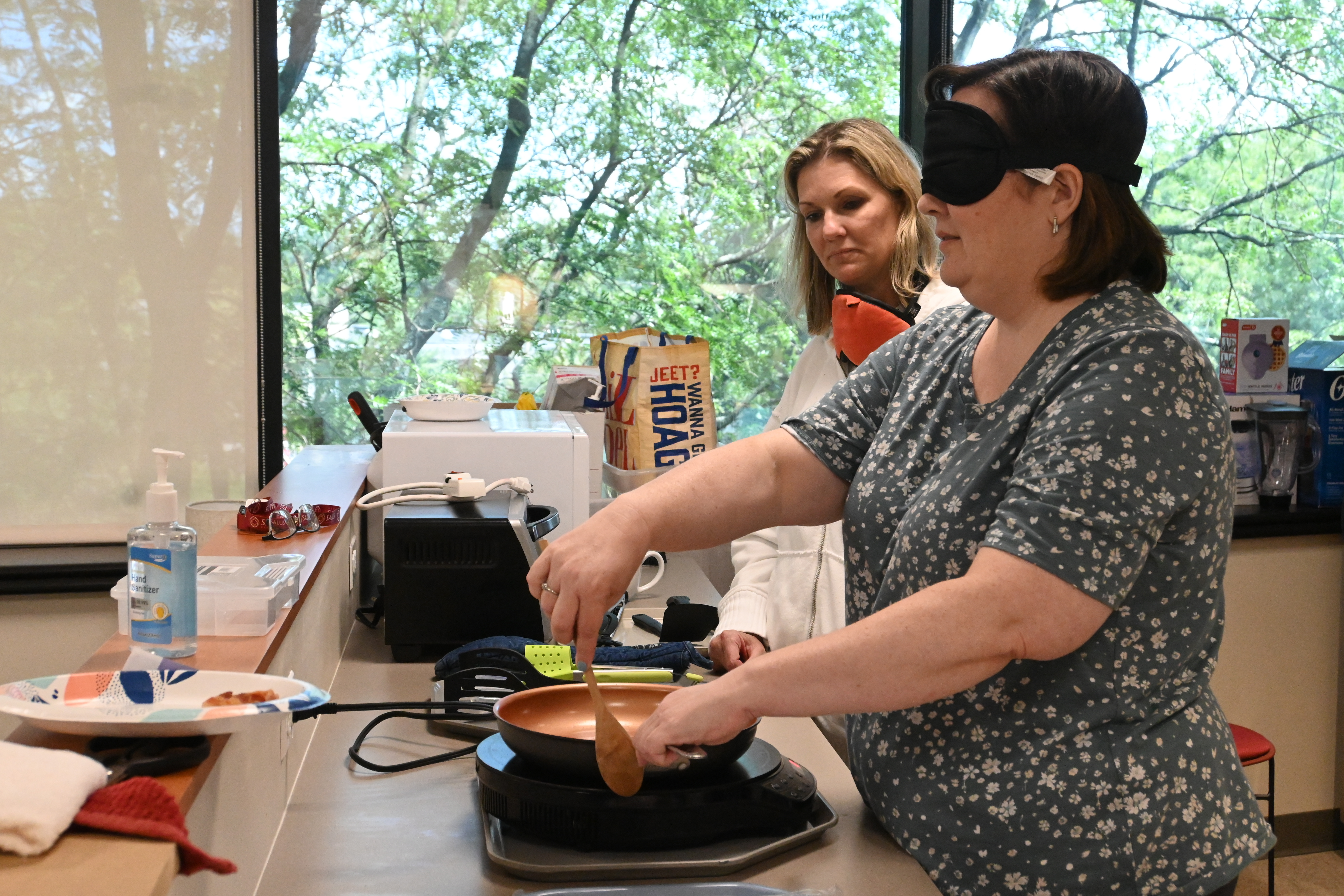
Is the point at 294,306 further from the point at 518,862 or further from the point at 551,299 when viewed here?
the point at 518,862

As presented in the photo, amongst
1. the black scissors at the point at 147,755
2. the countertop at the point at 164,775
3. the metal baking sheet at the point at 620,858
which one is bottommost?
the metal baking sheet at the point at 620,858

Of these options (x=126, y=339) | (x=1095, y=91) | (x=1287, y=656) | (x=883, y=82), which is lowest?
(x=1287, y=656)

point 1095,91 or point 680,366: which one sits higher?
point 1095,91

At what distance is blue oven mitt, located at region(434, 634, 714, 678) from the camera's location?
1545 mm

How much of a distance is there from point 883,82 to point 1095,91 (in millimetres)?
2282

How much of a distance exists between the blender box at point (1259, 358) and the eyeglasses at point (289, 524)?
98.4 inches

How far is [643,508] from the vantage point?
1.29m

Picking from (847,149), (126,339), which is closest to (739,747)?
(847,149)

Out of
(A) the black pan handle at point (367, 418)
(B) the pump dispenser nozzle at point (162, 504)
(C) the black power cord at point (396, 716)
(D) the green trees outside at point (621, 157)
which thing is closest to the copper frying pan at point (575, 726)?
(C) the black power cord at point (396, 716)

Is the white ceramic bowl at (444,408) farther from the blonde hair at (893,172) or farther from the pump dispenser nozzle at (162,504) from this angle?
the pump dispenser nozzle at (162,504)

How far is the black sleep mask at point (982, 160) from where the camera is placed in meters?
1.08

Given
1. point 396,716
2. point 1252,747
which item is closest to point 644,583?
point 396,716

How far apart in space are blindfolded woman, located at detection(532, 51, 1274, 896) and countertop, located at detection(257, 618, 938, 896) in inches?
2.2

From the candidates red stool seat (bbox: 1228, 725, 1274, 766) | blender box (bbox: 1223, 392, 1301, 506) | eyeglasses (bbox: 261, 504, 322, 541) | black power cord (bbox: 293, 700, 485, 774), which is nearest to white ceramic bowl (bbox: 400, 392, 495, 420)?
eyeglasses (bbox: 261, 504, 322, 541)
